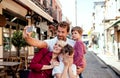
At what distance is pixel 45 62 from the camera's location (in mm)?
4070

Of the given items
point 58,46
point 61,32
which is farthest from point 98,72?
point 58,46

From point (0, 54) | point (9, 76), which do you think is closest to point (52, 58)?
point (9, 76)

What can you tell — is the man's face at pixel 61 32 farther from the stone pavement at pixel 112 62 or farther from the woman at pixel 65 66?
the stone pavement at pixel 112 62

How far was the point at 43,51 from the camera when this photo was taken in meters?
4.09

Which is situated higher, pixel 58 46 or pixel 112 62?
pixel 58 46

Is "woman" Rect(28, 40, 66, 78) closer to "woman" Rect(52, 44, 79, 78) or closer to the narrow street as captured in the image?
"woman" Rect(52, 44, 79, 78)

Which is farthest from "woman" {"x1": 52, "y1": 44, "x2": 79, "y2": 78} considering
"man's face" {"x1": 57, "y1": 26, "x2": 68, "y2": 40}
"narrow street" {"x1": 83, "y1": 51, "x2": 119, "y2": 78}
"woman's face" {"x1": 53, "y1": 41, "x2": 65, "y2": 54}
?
"narrow street" {"x1": 83, "y1": 51, "x2": 119, "y2": 78}

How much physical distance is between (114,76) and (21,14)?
5.76m

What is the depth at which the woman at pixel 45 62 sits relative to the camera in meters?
3.96

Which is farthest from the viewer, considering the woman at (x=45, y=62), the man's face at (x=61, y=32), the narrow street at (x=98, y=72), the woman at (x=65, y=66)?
the narrow street at (x=98, y=72)

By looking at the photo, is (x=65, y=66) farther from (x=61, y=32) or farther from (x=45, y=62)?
(x=61, y=32)

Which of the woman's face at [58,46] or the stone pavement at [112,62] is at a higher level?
the woman's face at [58,46]

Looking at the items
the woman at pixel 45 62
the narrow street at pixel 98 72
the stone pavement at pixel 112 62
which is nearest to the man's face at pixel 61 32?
the woman at pixel 45 62

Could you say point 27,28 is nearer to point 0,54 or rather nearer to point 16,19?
point 0,54
